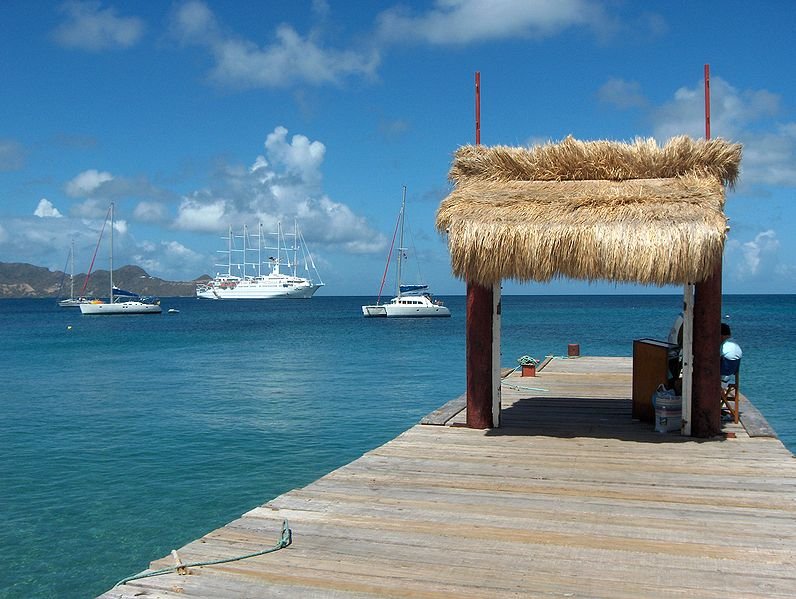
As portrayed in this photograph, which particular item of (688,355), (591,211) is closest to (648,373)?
(688,355)

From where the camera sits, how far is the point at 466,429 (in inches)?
331

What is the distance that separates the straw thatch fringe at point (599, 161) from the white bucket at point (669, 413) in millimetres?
2371

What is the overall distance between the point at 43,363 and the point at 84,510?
79.1 ft

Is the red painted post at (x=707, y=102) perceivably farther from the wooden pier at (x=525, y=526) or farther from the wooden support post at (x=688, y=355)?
the wooden pier at (x=525, y=526)

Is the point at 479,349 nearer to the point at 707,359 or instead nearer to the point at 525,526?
the point at 707,359

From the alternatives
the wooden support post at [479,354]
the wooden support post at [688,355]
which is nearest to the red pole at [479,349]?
the wooden support post at [479,354]

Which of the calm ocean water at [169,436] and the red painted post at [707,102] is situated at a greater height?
the red painted post at [707,102]

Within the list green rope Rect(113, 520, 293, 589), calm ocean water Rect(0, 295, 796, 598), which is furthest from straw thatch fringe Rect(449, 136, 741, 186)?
calm ocean water Rect(0, 295, 796, 598)

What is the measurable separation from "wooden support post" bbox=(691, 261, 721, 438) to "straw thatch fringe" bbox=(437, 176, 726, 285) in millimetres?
673

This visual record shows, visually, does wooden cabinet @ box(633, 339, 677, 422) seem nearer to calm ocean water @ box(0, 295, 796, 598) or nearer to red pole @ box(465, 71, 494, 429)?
red pole @ box(465, 71, 494, 429)

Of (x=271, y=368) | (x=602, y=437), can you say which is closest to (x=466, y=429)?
(x=602, y=437)

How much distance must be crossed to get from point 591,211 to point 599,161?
3.37 ft

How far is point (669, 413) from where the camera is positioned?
8.16 metres

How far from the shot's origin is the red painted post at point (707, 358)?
24.9 feet
